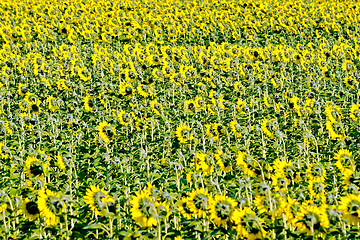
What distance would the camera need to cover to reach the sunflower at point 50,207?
3359 millimetres

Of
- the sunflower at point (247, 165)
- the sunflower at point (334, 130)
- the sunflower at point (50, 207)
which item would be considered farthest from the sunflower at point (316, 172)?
the sunflower at point (50, 207)

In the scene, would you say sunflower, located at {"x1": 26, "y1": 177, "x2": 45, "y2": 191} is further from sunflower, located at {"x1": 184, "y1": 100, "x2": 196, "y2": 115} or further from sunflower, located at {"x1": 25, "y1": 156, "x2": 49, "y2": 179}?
sunflower, located at {"x1": 184, "y1": 100, "x2": 196, "y2": 115}

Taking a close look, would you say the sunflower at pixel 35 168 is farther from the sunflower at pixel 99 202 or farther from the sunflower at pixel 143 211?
the sunflower at pixel 143 211

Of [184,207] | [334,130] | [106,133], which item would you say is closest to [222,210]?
[184,207]

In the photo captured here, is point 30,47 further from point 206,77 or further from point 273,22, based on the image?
point 273,22

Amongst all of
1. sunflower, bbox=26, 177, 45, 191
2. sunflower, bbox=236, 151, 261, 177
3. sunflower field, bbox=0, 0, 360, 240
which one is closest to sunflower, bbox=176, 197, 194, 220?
sunflower field, bbox=0, 0, 360, 240

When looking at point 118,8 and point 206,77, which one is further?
point 118,8

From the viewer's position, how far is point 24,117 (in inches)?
249

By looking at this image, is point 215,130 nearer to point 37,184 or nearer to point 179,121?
point 179,121

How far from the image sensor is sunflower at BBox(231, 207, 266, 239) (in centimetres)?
312

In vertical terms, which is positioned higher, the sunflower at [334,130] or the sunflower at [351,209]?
the sunflower at [351,209]

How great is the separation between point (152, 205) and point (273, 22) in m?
14.3

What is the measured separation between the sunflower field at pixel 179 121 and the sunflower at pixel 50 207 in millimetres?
12

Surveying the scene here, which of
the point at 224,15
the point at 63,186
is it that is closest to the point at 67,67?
the point at 63,186
